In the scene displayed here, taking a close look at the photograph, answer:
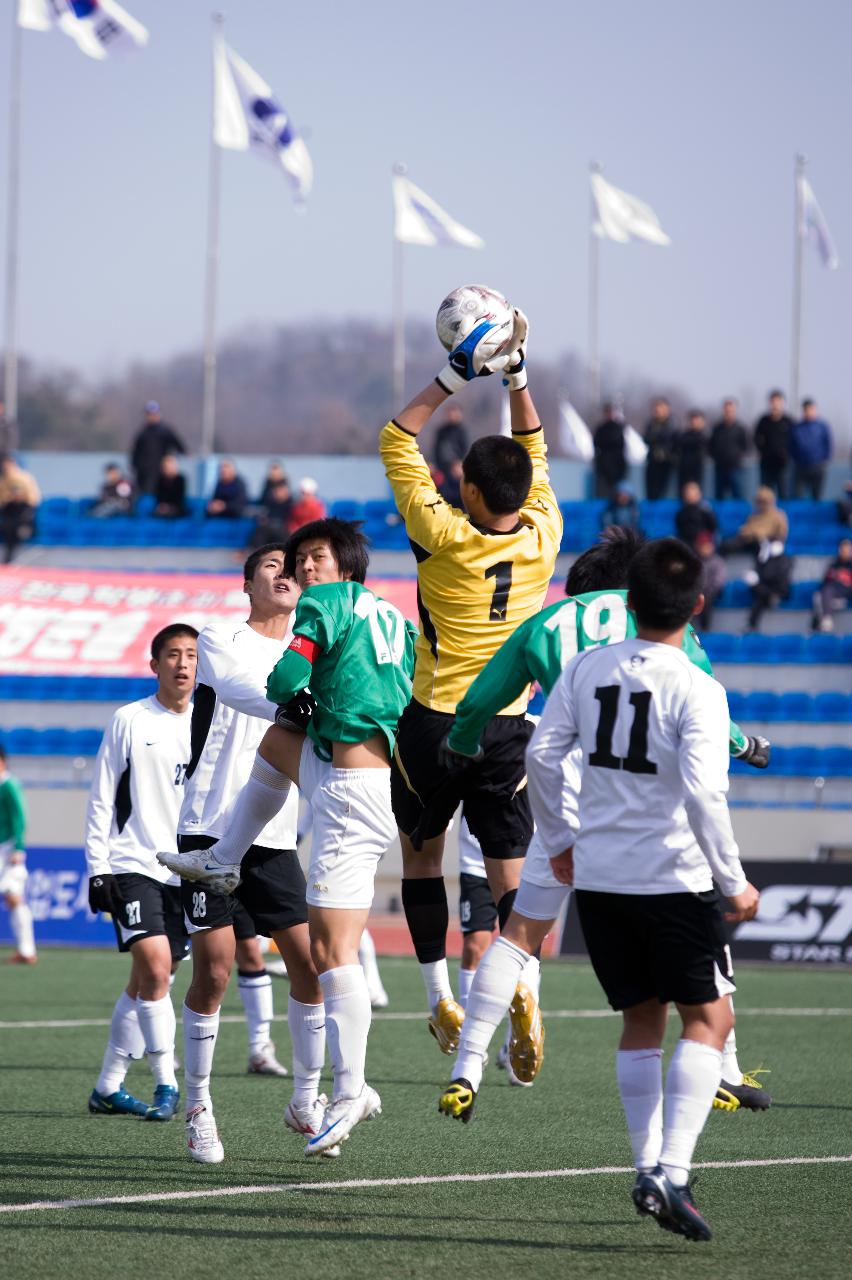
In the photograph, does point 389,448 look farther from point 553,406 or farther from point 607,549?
point 553,406

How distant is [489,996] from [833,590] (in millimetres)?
16713

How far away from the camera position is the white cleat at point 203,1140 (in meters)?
6.22

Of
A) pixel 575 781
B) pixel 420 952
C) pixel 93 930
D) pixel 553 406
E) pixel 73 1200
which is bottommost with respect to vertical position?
pixel 93 930

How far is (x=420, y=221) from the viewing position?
96.8 feet

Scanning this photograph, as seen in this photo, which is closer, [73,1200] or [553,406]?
[73,1200]

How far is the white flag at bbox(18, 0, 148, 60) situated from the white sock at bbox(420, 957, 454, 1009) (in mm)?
21855

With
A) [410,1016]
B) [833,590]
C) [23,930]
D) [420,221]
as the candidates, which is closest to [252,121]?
[420,221]

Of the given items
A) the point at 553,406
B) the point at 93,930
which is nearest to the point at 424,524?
the point at 93,930

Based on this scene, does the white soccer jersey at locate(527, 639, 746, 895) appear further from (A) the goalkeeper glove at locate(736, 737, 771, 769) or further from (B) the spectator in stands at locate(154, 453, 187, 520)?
(B) the spectator in stands at locate(154, 453, 187, 520)

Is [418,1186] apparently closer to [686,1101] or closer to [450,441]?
[686,1101]

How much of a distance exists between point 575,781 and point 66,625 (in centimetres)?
1738

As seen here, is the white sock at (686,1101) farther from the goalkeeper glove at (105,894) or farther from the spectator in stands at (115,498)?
the spectator in stands at (115,498)

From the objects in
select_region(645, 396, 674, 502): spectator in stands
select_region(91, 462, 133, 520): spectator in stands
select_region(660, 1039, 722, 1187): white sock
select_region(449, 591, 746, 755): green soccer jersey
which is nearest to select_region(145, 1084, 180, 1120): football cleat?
select_region(449, 591, 746, 755): green soccer jersey

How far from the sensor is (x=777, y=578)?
21.7m
